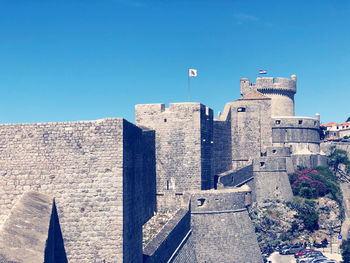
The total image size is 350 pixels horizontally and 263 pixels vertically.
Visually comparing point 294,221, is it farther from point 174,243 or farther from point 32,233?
point 32,233

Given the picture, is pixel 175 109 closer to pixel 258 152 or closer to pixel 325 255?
pixel 258 152

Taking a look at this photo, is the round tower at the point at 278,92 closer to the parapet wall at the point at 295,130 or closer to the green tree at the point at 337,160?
the parapet wall at the point at 295,130

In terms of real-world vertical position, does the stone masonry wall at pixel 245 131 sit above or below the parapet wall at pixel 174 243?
above

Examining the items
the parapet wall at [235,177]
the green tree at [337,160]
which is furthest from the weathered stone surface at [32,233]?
the green tree at [337,160]

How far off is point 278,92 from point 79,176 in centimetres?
3681

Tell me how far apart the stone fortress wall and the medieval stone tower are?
117 mm

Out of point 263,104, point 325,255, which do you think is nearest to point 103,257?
point 325,255

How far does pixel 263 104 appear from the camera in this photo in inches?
1430

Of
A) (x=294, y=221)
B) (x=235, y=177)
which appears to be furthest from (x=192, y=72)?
(x=294, y=221)

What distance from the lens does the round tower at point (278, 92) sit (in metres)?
44.5

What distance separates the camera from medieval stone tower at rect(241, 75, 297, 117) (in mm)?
44469

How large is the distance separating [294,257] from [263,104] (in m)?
13.1

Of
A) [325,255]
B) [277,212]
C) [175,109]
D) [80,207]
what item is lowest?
[325,255]

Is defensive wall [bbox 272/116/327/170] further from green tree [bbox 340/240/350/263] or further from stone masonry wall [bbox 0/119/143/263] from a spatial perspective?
stone masonry wall [bbox 0/119/143/263]
